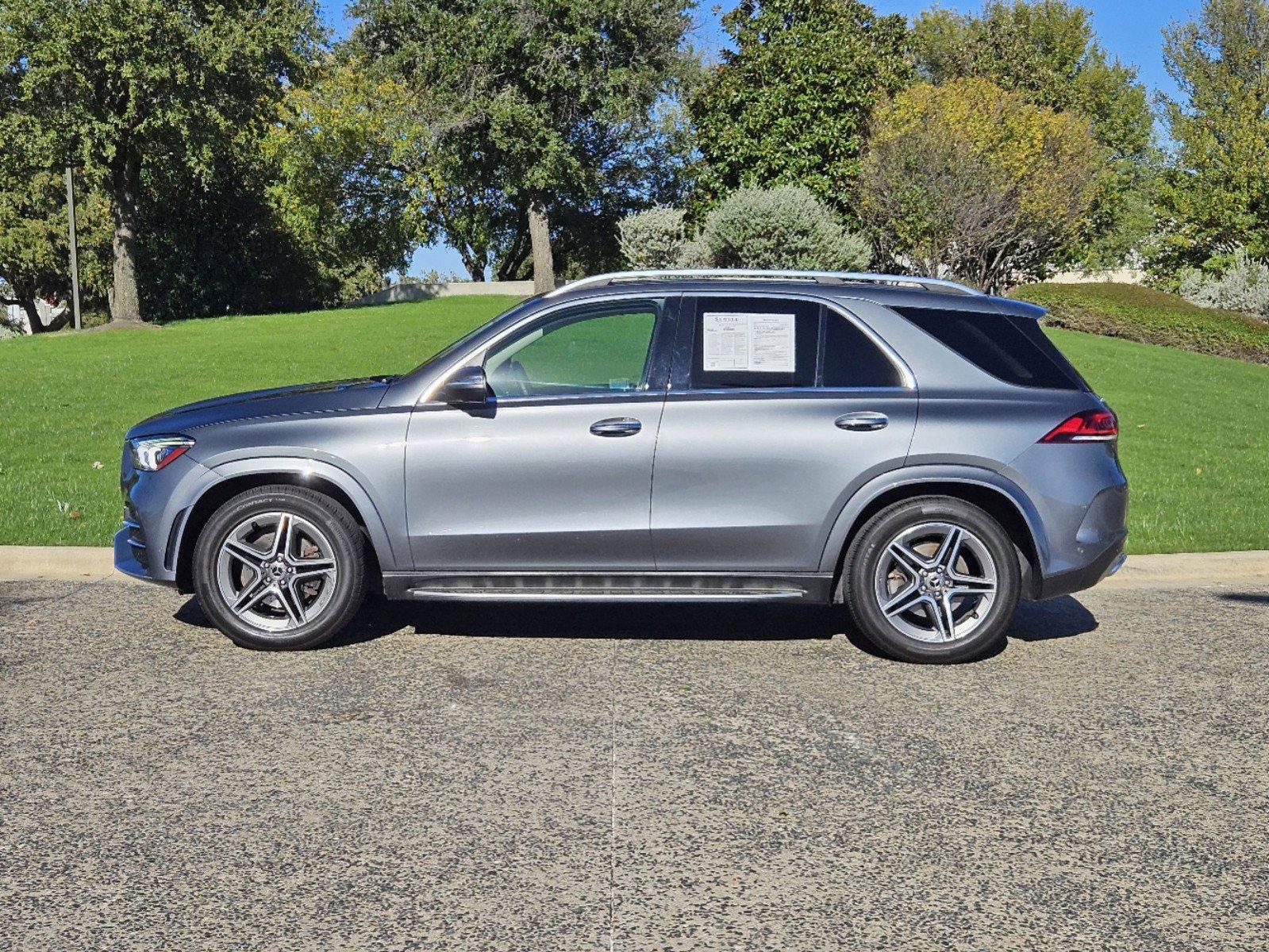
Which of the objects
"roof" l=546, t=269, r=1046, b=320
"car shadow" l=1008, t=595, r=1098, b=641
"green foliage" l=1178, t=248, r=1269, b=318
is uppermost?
"green foliage" l=1178, t=248, r=1269, b=318

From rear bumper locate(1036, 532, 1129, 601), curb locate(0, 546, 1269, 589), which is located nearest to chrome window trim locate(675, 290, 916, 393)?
rear bumper locate(1036, 532, 1129, 601)

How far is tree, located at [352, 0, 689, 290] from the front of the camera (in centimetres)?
3972

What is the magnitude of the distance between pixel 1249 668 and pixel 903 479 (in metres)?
1.82

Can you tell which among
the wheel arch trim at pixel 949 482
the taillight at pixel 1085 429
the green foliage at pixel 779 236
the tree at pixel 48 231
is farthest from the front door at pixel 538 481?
the tree at pixel 48 231

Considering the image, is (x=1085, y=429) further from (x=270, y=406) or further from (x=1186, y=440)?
(x=1186, y=440)

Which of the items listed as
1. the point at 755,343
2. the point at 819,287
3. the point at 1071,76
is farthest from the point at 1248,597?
the point at 1071,76

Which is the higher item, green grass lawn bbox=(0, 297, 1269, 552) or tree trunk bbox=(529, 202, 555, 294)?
tree trunk bbox=(529, 202, 555, 294)

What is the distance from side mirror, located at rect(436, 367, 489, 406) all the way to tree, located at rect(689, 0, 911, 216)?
Result: 32.4 m

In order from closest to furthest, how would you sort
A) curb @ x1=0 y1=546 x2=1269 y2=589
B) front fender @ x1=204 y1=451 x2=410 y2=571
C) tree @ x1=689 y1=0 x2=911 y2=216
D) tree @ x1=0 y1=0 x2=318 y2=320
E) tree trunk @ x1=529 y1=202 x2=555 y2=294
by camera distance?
1. front fender @ x1=204 y1=451 x2=410 y2=571
2. curb @ x1=0 y1=546 x2=1269 y2=589
3. tree @ x1=0 y1=0 x2=318 y2=320
4. tree @ x1=689 y1=0 x2=911 y2=216
5. tree trunk @ x1=529 y1=202 x2=555 y2=294

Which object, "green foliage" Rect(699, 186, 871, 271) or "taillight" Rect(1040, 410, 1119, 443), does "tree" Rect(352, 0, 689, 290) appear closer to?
"green foliage" Rect(699, 186, 871, 271)

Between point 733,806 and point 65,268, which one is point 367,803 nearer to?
point 733,806

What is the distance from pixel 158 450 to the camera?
6.18 meters

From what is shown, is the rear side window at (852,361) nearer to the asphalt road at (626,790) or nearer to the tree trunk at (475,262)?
the asphalt road at (626,790)

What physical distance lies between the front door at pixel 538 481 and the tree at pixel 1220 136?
4878cm
